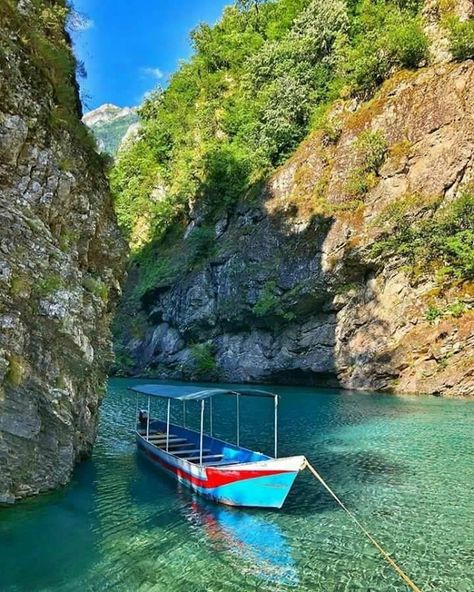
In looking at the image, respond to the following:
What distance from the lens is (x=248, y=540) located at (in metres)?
11.2

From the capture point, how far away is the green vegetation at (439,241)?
3903cm

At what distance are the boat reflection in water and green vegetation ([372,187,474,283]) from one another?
1274 inches

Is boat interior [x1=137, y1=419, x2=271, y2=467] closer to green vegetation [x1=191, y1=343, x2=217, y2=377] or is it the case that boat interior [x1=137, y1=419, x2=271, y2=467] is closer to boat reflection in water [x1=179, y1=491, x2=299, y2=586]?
boat reflection in water [x1=179, y1=491, x2=299, y2=586]

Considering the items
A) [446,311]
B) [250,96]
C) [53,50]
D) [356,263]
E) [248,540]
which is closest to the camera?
[248,540]

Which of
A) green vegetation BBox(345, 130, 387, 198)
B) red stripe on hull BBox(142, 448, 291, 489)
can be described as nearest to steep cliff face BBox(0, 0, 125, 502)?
red stripe on hull BBox(142, 448, 291, 489)

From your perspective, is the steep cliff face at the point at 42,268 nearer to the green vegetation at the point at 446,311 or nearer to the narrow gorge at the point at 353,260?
the narrow gorge at the point at 353,260

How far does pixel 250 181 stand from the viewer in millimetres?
55719

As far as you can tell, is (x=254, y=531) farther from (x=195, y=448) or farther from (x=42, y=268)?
(x=42, y=268)

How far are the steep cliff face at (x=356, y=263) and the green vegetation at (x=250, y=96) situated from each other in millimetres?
2420

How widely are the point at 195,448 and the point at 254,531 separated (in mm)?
7839

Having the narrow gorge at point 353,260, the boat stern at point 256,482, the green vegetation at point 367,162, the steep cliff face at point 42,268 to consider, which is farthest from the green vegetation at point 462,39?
the boat stern at point 256,482

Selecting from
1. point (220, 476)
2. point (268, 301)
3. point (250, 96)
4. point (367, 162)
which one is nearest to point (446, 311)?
point (367, 162)

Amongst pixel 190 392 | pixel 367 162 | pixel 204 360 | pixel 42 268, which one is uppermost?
pixel 367 162

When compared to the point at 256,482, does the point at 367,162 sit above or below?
above
